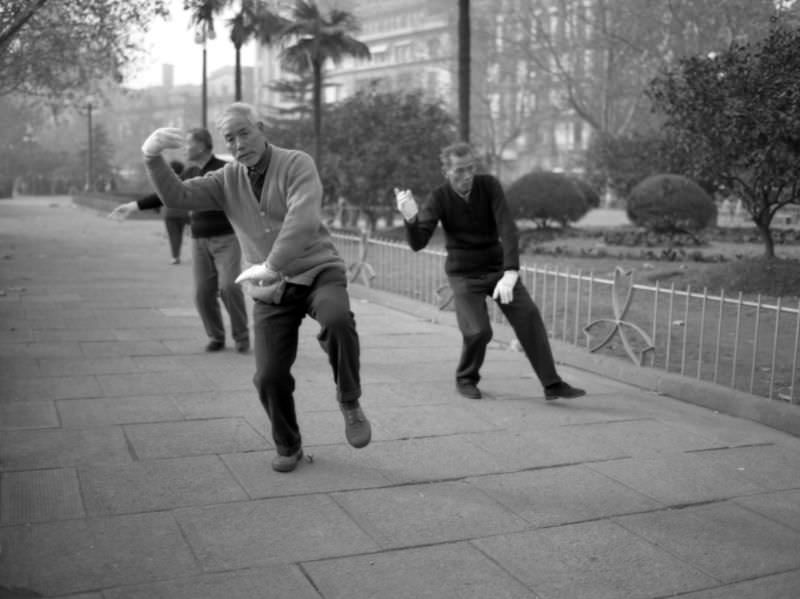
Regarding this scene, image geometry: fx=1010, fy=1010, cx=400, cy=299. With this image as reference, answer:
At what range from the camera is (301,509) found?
14.0ft

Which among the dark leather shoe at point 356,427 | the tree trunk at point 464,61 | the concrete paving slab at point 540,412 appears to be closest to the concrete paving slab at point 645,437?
the concrete paving slab at point 540,412

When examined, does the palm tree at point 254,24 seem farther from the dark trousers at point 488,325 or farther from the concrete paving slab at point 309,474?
the concrete paving slab at point 309,474

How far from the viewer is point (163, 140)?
4410 millimetres

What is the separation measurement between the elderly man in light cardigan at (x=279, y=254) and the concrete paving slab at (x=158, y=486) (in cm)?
35

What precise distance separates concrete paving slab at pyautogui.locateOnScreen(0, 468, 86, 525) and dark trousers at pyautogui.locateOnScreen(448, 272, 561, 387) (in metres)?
2.74

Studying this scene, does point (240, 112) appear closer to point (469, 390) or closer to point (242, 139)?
point (242, 139)

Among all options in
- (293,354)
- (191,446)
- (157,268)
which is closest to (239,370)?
(191,446)

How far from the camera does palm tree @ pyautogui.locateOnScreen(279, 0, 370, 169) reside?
→ 26.1m

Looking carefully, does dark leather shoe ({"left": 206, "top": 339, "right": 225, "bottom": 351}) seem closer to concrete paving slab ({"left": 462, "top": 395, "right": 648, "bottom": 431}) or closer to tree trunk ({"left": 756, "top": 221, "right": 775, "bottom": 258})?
concrete paving slab ({"left": 462, "top": 395, "right": 648, "bottom": 431})

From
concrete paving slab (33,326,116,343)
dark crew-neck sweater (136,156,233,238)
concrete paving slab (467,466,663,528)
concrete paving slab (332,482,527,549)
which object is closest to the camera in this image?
concrete paving slab (332,482,527,549)

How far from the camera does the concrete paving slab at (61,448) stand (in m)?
4.89

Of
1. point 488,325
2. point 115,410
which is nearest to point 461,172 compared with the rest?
point 488,325

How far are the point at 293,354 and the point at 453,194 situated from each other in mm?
2045

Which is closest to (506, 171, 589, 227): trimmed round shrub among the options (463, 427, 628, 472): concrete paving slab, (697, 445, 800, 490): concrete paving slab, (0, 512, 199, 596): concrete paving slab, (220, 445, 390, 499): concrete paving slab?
(463, 427, 628, 472): concrete paving slab
